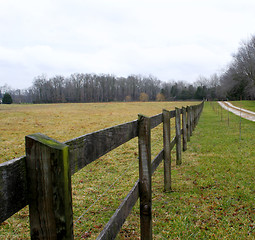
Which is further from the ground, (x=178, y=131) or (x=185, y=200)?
(x=178, y=131)

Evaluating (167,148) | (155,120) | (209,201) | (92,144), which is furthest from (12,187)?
(209,201)

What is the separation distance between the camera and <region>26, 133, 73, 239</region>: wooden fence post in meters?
1.04

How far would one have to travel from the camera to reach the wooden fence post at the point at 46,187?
1.04m

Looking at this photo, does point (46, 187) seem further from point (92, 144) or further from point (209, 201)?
point (209, 201)

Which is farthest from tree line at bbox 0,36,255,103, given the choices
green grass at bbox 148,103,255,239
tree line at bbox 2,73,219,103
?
green grass at bbox 148,103,255,239

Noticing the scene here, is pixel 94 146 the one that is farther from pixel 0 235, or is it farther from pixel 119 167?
pixel 119 167

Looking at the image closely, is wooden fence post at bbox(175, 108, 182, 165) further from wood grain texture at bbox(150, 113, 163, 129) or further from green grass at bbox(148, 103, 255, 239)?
wood grain texture at bbox(150, 113, 163, 129)

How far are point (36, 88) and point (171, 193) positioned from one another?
106084mm

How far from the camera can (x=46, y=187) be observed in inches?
41.4

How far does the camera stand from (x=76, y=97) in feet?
347

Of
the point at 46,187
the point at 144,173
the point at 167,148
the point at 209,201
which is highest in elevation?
the point at 46,187

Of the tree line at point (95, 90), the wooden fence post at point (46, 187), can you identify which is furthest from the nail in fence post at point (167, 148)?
the tree line at point (95, 90)

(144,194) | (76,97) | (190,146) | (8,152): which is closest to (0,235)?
(144,194)

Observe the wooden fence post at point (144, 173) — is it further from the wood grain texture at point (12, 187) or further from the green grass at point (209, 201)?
the wood grain texture at point (12, 187)
